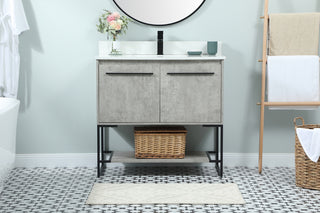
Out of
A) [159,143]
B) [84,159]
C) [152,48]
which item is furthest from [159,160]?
[152,48]

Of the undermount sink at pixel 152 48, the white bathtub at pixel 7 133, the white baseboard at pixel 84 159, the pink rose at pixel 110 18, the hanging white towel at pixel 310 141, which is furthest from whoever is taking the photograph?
the white baseboard at pixel 84 159

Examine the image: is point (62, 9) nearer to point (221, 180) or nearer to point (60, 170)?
point (60, 170)

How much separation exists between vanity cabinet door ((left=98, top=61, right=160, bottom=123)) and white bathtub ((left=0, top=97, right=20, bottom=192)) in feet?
1.94

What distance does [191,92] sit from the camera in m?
2.97

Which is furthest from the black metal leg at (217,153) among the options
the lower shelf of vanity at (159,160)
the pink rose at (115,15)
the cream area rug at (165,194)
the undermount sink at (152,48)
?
the pink rose at (115,15)

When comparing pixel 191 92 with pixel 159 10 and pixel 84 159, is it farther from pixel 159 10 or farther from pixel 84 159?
pixel 84 159

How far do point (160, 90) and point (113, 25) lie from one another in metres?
→ 0.57

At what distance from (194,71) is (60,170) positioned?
1286mm

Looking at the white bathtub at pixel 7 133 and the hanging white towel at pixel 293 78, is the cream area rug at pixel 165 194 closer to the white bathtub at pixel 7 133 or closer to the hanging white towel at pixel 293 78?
the white bathtub at pixel 7 133

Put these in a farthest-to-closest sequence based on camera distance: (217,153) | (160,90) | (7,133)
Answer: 1. (217,153)
2. (160,90)
3. (7,133)

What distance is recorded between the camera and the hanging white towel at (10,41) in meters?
3.05

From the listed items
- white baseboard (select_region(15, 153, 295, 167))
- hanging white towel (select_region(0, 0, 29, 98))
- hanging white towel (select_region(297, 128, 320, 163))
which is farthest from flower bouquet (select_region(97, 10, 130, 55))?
hanging white towel (select_region(297, 128, 320, 163))

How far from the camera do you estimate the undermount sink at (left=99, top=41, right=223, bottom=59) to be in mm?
3219

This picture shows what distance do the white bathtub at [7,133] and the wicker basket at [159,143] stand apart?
860 millimetres
